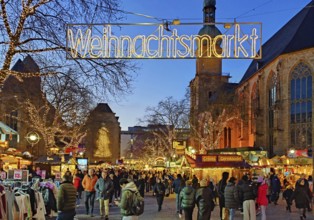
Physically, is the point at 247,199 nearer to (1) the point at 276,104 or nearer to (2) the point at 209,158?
(2) the point at 209,158

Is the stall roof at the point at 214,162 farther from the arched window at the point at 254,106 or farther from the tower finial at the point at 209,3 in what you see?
the tower finial at the point at 209,3

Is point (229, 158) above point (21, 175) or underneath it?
above

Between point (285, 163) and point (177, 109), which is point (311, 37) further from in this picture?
point (285, 163)

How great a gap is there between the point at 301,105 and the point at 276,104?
327cm

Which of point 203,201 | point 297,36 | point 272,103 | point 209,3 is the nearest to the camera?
point 203,201

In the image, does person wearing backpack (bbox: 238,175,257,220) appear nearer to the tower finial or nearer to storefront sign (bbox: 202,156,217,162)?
storefront sign (bbox: 202,156,217,162)

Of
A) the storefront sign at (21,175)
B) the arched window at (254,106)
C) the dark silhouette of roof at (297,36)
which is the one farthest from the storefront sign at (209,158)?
the arched window at (254,106)

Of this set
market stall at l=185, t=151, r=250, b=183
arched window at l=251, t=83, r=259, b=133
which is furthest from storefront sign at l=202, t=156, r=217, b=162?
arched window at l=251, t=83, r=259, b=133

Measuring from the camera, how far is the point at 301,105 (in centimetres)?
5759

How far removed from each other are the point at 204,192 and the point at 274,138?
4905 centimetres

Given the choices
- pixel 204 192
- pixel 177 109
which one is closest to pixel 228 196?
pixel 204 192

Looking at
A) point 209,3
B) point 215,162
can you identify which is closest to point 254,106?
point 209,3

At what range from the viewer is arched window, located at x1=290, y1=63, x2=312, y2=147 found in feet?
185

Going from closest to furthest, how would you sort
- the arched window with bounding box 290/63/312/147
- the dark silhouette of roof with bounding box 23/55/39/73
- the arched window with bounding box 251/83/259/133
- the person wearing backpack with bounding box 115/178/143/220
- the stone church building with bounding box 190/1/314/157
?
1. the person wearing backpack with bounding box 115/178/143/220
2. the dark silhouette of roof with bounding box 23/55/39/73
3. the arched window with bounding box 290/63/312/147
4. the stone church building with bounding box 190/1/314/157
5. the arched window with bounding box 251/83/259/133
